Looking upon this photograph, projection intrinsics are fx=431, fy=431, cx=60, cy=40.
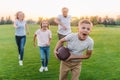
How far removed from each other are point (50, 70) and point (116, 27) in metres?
18.4

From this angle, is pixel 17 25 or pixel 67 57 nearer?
pixel 67 57

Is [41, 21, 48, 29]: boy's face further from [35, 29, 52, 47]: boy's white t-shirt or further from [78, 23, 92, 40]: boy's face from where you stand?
[78, 23, 92, 40]: boy's face

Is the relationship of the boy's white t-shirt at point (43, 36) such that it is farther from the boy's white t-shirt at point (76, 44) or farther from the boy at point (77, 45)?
the boy's white t-shirt at point (76, 44)

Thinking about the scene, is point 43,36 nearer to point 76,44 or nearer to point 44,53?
point 44,53

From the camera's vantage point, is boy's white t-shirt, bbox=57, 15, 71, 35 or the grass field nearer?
the grass field

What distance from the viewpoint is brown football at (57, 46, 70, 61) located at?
8021 millimetres

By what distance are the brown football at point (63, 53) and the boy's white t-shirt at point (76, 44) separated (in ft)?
0.30

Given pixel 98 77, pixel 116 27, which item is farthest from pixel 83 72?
pixel 116 27

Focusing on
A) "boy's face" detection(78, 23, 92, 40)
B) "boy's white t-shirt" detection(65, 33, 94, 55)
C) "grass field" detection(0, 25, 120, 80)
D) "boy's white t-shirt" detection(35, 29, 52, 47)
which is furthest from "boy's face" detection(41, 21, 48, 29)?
"boy's face" detection(78, 23, 92, 40)

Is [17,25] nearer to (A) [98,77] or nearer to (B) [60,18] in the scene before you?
(B) [60,18]

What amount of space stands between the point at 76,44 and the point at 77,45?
28mm

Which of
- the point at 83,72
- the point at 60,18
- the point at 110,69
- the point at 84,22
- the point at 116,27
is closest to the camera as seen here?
the point at 84,22

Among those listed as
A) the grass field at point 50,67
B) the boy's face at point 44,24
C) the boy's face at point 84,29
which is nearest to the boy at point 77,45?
the boy's face at point 84,29

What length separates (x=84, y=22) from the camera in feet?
25.8
